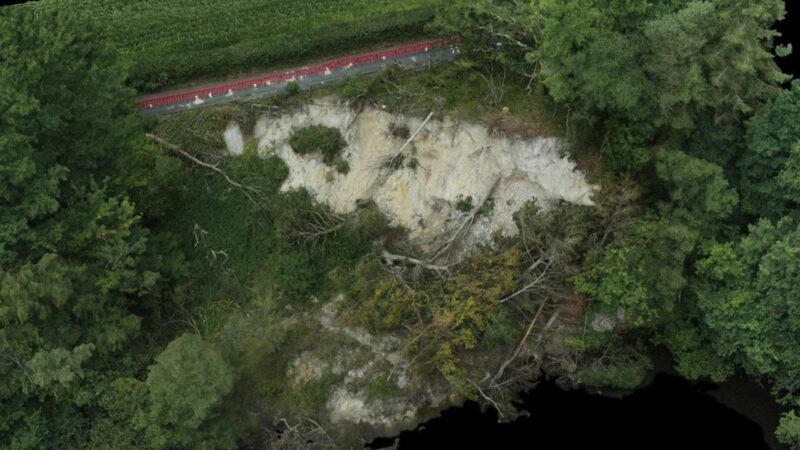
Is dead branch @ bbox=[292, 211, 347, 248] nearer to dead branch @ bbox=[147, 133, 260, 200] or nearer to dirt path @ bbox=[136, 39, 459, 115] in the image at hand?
dead branch @ bbox=[147, 133, 260, 200]

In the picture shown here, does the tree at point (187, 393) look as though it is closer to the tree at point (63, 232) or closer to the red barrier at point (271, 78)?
the tree at point (63, 232)

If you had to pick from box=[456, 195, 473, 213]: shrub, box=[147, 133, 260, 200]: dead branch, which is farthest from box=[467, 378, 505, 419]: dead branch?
box=[147, 133, 260, 200]: dead branch

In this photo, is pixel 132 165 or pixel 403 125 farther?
pixel 403 125

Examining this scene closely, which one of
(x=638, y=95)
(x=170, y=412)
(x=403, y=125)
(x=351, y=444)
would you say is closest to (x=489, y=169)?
(x=403, y=125)

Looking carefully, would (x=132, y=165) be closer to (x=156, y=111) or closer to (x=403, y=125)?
(x=156, y=111)

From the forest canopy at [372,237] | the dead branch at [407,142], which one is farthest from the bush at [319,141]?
the dead branch at [407,142]

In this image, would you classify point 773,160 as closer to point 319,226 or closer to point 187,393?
point 319,226
